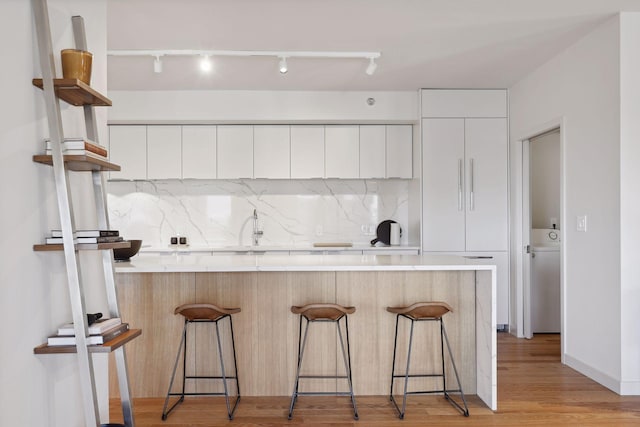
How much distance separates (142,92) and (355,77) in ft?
7.27

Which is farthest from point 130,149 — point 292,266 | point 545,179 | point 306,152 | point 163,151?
point 545,179

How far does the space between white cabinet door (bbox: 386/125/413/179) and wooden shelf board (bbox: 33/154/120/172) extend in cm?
347

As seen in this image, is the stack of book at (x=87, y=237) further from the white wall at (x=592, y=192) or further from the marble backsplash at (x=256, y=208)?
the marble backsplash at (x=256, y=208)

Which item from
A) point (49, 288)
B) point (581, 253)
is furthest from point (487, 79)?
point (49, 288)

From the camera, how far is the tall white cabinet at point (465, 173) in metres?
5.03

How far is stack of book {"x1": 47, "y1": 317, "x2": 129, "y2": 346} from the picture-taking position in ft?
6.51

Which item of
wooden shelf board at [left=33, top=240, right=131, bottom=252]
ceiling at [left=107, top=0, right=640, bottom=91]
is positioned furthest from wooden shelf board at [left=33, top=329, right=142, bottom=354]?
ceiling at [left=107, top=0, right=640, bottom=91]

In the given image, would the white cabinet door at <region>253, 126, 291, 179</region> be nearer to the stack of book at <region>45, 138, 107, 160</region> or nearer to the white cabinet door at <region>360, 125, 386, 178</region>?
the white cabinet door at <region>360, 125, 386, 178</region>

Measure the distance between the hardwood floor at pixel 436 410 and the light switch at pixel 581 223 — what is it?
1.10m

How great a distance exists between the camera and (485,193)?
503 centimetres

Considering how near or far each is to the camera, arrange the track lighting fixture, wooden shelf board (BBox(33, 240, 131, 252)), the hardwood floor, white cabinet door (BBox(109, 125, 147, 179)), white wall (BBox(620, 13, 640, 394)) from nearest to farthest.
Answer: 1. wooden shelf board (BBox(33, 240, 131, 252))
2. the hardwood floor
3. white wall (BBox(620, 13, 640, 394))
4. the track lighting fixture
5. white cabinet door (BBox(109, 125, 147, 179))

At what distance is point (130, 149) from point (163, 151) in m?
0.35

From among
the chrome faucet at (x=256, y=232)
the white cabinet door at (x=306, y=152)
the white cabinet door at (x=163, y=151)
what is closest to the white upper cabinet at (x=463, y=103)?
the white cabinet door at (x=306, y=152)

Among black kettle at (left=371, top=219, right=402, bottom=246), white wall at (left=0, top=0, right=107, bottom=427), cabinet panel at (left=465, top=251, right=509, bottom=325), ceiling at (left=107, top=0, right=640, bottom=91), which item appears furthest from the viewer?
black kettle at (left=371, top=219, right=402, bottom=246)
